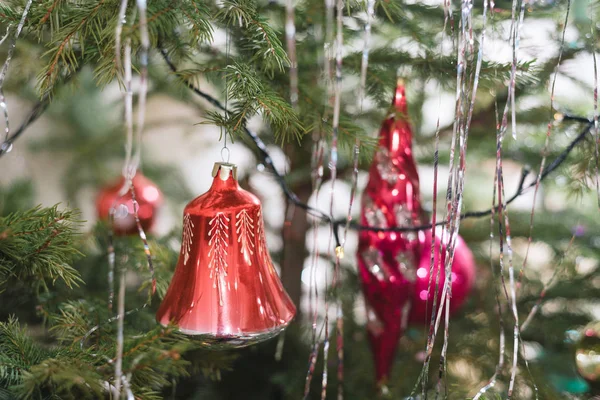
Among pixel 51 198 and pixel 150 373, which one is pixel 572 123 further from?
pixel 51 198

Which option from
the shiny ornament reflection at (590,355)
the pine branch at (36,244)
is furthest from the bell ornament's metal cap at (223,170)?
the shiny ornament reflection at (590,355)

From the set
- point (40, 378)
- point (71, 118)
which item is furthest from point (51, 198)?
point (40, 378)

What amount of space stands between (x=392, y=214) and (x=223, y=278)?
0.77ft

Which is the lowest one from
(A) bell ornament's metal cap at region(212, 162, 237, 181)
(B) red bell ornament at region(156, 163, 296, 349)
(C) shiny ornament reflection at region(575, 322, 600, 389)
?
(C) shiny ornament reflection at region(575, 322, 600, 389)

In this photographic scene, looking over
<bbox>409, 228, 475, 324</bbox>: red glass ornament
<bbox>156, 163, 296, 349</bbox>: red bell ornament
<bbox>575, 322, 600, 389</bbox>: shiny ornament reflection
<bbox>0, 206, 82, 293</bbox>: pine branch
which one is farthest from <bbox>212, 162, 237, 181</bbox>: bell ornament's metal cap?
<bbox>575, 322, 600, 389</bbox>: shiny ornament reflection

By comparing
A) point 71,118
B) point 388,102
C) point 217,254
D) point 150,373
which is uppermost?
point 71,118

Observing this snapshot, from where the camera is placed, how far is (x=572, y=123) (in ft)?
2.12

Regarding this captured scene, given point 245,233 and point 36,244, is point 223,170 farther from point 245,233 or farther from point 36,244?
point 36,244

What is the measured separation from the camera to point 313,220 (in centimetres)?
71

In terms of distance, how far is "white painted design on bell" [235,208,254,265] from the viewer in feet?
1.55

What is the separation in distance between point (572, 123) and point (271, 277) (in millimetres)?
433

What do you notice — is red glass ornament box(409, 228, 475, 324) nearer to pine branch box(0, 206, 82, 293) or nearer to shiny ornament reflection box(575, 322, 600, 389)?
shiny ornament reflection box(575, 322, 600, 389)

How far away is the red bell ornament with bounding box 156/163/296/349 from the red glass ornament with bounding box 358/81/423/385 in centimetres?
16

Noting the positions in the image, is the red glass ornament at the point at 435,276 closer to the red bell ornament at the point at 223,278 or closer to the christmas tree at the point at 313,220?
the christmas tree at the point at 313,220
